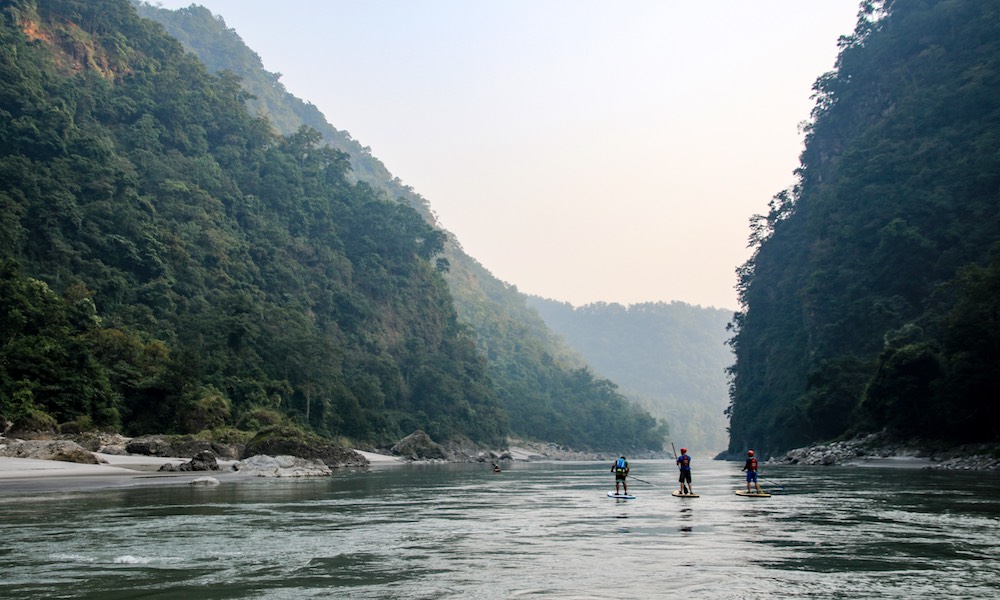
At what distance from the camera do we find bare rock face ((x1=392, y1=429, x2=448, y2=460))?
9338cm

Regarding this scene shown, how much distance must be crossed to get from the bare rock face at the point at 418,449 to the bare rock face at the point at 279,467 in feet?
141

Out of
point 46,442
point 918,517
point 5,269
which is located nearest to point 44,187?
point 5,269

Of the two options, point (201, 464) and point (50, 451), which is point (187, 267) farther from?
point (50, 451)

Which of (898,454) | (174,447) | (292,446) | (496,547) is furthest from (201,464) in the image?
(898,454)

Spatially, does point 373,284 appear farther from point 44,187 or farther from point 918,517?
point 918,517

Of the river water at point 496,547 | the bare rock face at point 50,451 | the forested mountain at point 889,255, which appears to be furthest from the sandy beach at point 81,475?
the forested mountain at point 889,255

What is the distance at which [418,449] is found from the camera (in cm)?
9525

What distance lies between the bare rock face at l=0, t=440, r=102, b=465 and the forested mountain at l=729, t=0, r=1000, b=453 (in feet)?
172

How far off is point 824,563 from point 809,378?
68.0m

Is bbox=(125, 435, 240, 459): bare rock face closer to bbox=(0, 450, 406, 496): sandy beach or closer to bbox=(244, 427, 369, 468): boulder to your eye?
bbox=(244, 427, 369, 468): boulder

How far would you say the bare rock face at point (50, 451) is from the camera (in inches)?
1574

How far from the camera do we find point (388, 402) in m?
116

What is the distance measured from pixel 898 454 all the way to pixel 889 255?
27.7 metres

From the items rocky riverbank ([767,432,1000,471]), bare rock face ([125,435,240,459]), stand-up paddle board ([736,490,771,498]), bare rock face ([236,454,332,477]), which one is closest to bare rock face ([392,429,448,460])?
bare rock face ([125,435,240,459])
